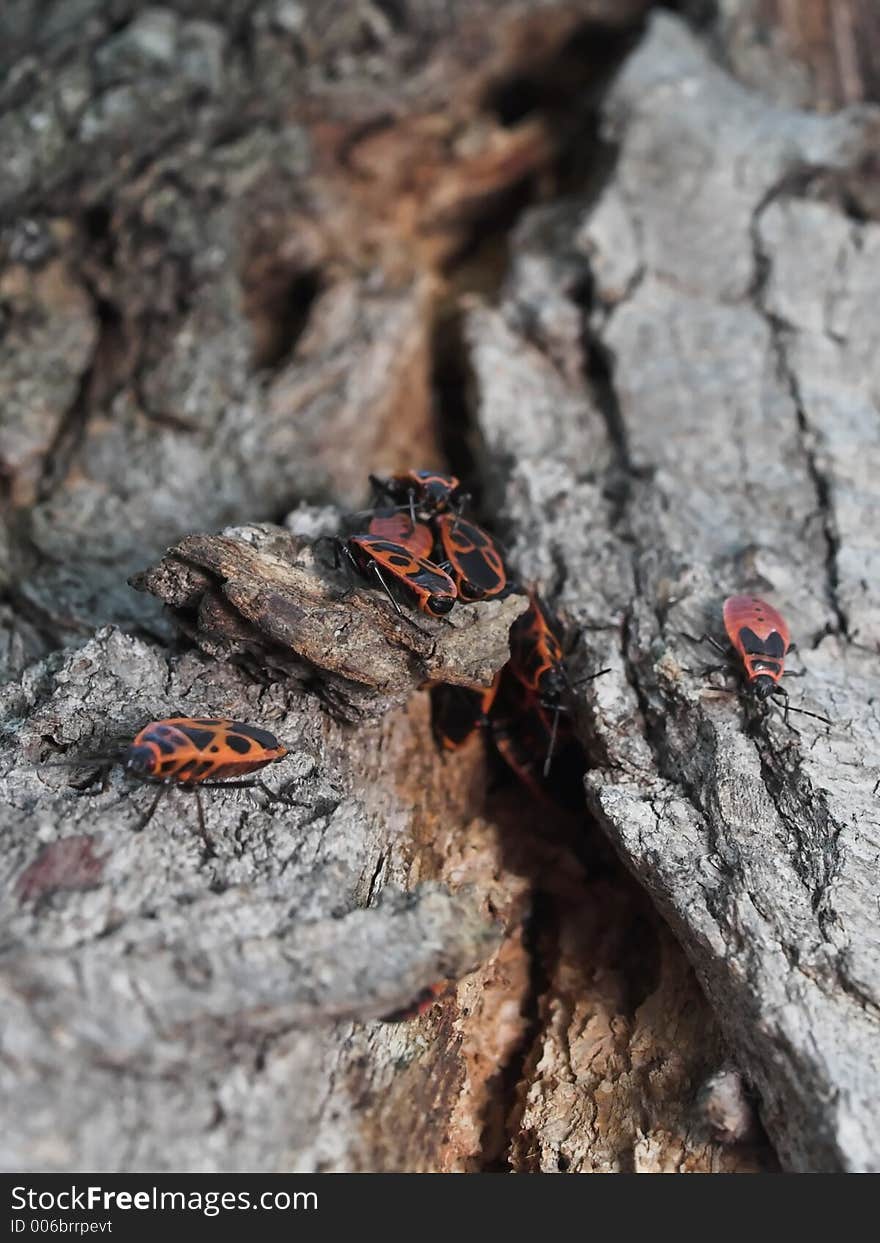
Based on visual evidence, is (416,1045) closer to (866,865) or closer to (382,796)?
(382,796)

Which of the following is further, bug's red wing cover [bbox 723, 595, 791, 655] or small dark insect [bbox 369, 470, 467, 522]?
small dark insect [bbox 369, 470, 467, 522]

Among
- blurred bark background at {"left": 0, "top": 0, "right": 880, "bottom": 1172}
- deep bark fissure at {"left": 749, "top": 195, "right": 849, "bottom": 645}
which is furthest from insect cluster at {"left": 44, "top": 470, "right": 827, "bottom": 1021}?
deep bark fissure at {"left": 749, "top": 195, "right": 849, "bottom": 645}

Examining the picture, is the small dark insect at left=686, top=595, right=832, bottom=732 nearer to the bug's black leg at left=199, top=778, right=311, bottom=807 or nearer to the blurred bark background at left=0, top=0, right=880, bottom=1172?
the blurred bark background at left=0, top=0, right=880, bottom=1172

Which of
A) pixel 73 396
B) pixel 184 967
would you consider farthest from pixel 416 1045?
pixel 73 396

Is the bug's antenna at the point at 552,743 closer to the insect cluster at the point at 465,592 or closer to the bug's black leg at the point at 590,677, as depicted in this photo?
the insect cluster at the point at 465,592

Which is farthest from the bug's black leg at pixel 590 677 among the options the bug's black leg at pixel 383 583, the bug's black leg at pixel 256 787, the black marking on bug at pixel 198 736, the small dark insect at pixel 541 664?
the black marking on bug at pixel 198 736

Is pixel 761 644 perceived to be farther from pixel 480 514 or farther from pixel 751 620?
pixel 480 514

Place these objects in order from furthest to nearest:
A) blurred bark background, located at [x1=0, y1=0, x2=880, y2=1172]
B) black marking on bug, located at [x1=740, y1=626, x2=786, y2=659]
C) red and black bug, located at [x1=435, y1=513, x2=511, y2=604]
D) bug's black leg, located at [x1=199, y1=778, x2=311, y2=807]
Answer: red and black bug, located at [x1=435, y1=513, x2=511, y2=604], black marking on bug, located at [x1=740, y1=626, x2=786, y2=659], bug's black leg, located at [x1=199, y1=778, x2=311, y2=807], blurred bark background, located at [x1=0, y1=0, x2=880, y2=1172]
